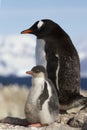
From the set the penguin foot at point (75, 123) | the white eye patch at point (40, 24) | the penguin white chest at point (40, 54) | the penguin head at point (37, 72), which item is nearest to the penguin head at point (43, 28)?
the white eye patch at point (40, 24)

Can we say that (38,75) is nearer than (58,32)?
Yes

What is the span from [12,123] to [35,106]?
50cm

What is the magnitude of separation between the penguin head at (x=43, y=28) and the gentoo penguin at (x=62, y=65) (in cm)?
7

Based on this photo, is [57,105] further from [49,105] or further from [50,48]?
[50,48]

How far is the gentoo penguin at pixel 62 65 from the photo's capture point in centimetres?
681

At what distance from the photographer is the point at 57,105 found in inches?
247

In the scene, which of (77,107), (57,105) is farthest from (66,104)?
(57,105)

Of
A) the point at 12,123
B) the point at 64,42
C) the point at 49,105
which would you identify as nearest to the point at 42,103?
the point at 49,105

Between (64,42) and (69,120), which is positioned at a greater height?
(64,42)

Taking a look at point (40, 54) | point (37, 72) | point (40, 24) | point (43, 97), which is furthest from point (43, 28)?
point (43, 97)

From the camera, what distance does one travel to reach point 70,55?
6895 millimetres

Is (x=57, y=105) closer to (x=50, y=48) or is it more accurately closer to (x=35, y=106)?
(x=35, y=106)

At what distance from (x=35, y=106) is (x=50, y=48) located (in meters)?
0.88

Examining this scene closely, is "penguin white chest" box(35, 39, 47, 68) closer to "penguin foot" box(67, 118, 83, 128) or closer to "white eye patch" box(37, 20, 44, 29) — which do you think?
"white eye patch" box(37, 20, 44, 29)
